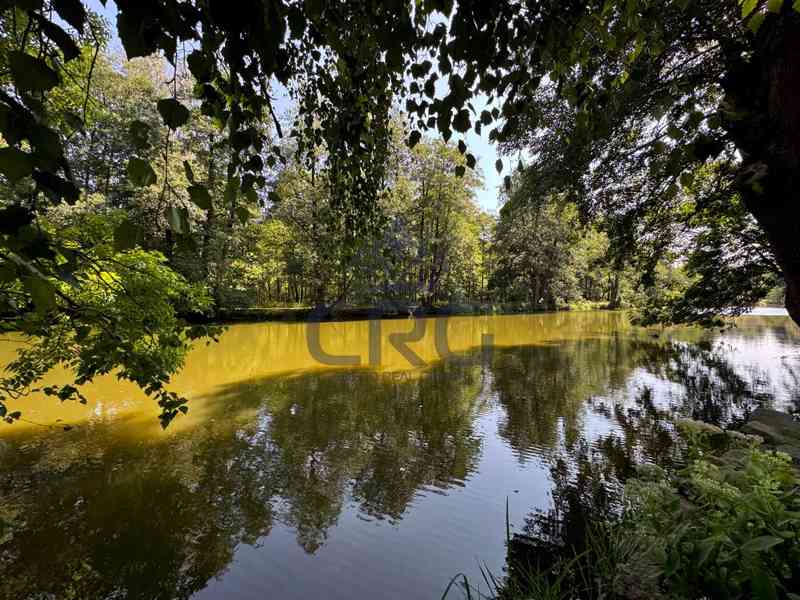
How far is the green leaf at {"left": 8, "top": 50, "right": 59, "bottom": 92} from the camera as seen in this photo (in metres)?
0.64

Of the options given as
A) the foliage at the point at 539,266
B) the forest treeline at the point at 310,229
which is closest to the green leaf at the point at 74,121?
the forest treeline at the point at 310,229

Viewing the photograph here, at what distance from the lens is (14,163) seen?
640 millimetres

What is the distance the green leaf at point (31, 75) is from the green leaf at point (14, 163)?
11cm

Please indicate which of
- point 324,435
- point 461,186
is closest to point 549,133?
point 324,435

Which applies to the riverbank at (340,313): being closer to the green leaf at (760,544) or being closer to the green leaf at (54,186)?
the green leaf at (760,544)

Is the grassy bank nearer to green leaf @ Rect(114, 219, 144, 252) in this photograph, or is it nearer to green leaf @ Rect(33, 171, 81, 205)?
green leaf @ Rect(114, 219, 144, 252)

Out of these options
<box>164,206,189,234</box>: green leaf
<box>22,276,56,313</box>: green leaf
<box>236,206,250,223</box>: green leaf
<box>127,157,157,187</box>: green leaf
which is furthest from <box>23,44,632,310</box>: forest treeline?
<box>22,276,56,313</box>: green leaf

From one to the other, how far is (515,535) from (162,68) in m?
26.3

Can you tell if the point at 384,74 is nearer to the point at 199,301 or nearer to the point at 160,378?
the point at 160,378

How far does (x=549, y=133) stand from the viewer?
5883 millimetres

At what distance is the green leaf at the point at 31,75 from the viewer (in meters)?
0.64

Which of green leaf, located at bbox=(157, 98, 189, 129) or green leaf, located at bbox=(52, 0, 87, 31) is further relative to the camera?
green leaf, located at bbox=(157, 98, 189, 129)

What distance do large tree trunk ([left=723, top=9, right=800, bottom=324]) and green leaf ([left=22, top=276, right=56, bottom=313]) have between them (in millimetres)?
2936

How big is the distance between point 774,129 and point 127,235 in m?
3.30
